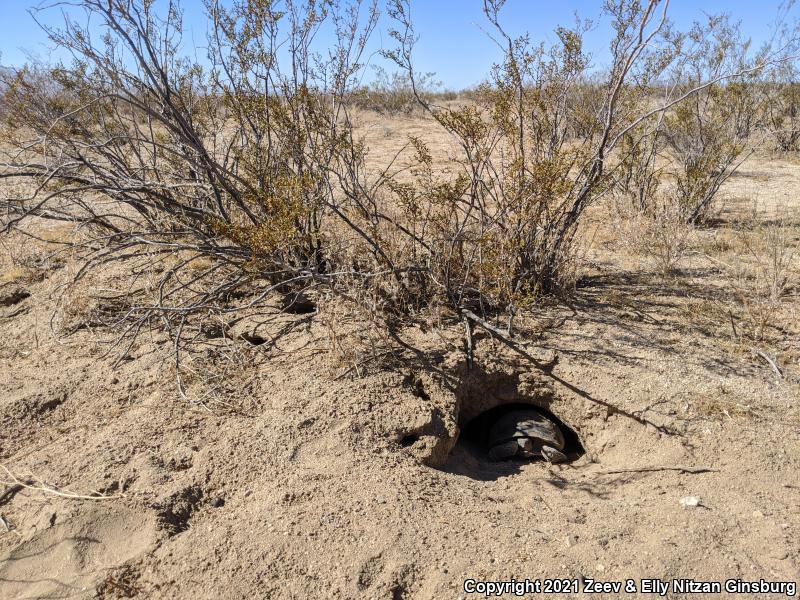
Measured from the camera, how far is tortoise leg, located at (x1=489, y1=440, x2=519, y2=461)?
4.27m

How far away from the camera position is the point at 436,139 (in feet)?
44.2

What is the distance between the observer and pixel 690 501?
3.08 m

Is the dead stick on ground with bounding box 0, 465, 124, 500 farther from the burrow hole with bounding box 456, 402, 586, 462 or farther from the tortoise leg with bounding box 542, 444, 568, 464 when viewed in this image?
the tortoise leg with bounding box 542, 444, 568, 464

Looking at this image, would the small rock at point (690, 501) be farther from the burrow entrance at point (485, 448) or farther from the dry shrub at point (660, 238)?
the dry shrub at point (660, 238)

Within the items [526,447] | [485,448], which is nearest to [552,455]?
[526,447]

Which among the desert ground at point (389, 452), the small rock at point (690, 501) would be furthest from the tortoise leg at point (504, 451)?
the small rock at point (690, 501)

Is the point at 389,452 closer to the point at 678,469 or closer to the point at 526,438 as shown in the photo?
the point at 526,438

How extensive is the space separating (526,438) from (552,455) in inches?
7.9

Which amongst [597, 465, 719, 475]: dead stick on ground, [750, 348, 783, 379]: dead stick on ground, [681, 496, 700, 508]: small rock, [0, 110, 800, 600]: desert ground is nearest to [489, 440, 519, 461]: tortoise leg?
[0, 110, 800, 600]: desert ground

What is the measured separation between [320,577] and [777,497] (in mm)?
2271

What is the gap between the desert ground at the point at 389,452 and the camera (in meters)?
2.63

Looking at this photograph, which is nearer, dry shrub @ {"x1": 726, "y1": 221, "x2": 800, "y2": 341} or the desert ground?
the desert ground

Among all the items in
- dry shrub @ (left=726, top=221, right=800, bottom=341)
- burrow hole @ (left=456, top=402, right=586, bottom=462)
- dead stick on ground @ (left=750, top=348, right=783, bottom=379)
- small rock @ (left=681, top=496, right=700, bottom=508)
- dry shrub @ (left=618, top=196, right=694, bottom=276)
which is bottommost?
burrow hole @ (left=456, top=402, right=586, bottom=462)

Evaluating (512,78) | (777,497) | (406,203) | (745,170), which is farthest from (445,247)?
(745,170)
